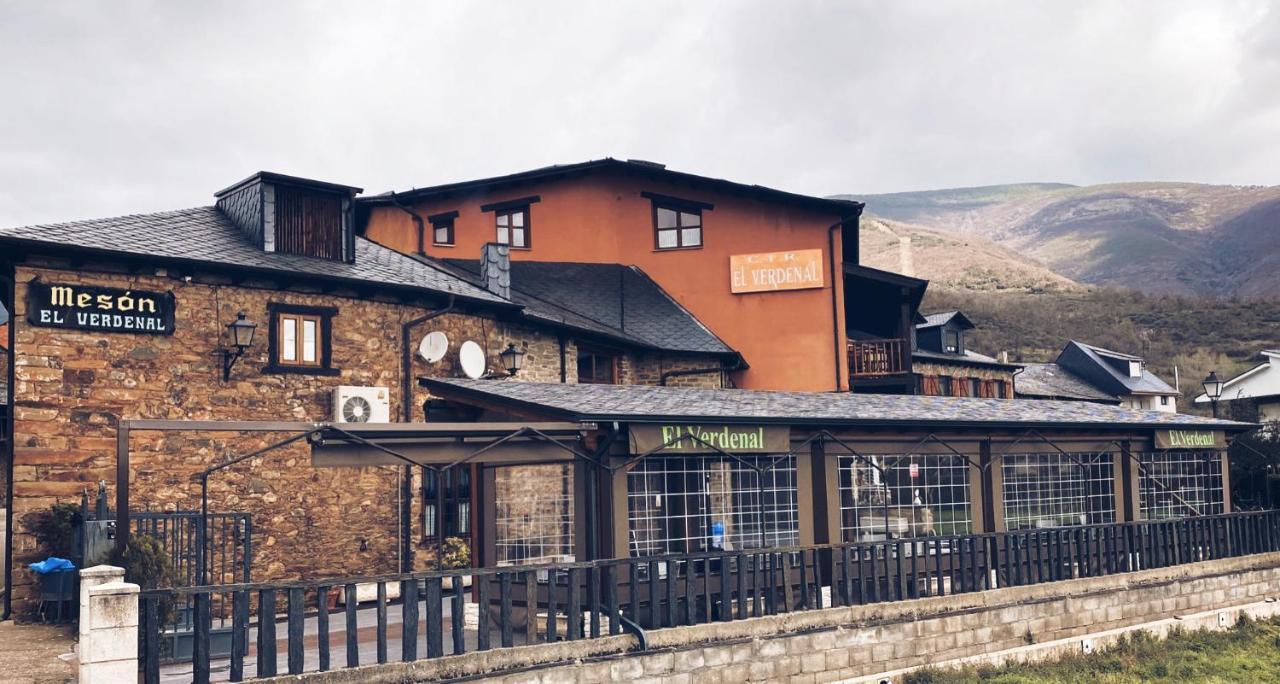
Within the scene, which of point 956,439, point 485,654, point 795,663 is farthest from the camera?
point 956,439

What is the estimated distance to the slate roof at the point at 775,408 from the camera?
1502 centimetres

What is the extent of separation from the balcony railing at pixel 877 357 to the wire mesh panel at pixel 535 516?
50.1ft

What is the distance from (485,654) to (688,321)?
54.9 ft

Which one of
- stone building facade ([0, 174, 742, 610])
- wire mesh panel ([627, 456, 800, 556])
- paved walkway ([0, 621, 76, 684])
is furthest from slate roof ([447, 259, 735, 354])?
paved walkway ([0, 621, 76, 684])

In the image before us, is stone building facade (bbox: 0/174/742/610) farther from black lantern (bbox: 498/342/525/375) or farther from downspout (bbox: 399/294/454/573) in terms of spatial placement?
black lantern (bbox: 498/342/525/375)

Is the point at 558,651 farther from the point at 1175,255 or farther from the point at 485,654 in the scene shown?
the point at 1175,255

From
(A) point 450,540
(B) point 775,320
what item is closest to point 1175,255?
(B) point 775,320

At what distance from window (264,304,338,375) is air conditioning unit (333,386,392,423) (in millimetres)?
437

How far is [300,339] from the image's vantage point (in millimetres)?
18828

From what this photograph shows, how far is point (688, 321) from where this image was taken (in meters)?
28.6

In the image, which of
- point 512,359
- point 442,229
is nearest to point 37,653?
point 512,359

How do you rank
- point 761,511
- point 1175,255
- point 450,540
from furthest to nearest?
point 1175,255 → point 450,540 → point 761,511

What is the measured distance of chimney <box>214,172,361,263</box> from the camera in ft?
65.0

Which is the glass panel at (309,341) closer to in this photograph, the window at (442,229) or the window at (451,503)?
the window at (451,503)
